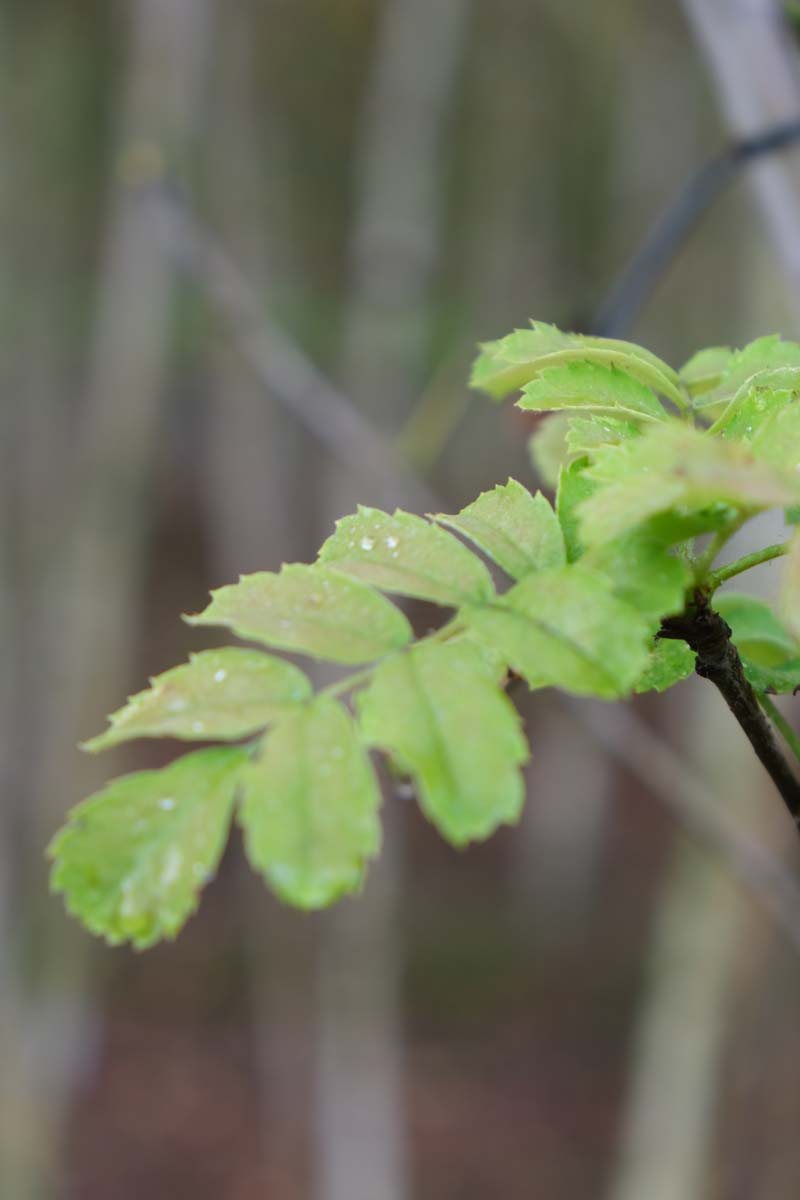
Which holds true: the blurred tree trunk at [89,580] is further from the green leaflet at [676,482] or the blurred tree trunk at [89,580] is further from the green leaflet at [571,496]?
the green leaflet at [676,482]

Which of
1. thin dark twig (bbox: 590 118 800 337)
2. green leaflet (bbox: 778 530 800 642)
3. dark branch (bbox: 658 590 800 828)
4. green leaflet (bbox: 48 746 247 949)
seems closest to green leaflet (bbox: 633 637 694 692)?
dark branch (bbox: 658 590 800 828)

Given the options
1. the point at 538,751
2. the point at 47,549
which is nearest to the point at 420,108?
the point at 47,549

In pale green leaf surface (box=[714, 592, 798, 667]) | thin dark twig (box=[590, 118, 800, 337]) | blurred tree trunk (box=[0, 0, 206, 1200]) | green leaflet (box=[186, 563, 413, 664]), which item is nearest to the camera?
green leaflet (box=[186, 563, 413, 664])

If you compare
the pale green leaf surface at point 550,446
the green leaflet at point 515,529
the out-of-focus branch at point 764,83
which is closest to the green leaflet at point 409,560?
the green leaflet at point 515,529

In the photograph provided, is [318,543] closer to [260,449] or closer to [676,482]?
[260,449]

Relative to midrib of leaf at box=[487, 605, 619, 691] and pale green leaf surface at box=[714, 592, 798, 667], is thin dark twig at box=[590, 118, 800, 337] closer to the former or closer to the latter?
pale green leaf surface at box=[714, 592, 798, 667]

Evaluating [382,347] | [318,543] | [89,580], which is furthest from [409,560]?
[318,543]
